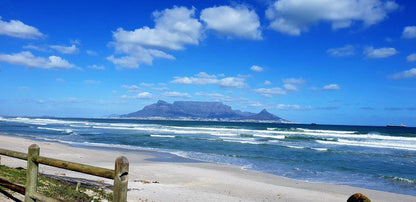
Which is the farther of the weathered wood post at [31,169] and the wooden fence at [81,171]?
the weathered wood post at [31,169]

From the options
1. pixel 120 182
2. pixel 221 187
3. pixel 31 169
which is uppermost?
pixel 120 182

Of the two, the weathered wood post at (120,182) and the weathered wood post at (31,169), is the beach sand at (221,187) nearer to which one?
the weathered wood post at (31,169)

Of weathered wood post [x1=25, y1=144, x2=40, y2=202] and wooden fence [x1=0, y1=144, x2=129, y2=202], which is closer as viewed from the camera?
wooden fence [x1=0, y1=144, x2=129, y2=202]

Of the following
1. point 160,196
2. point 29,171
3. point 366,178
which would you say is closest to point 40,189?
point 29,171

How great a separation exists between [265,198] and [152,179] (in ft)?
15.3

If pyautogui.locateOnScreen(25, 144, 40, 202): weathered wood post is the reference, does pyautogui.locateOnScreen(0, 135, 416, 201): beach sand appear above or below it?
below

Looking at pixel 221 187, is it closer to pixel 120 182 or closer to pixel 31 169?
pixel 31 169

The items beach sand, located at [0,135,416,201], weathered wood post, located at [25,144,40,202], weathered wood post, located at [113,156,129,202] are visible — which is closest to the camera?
weathered wood post, located at [113,156,129,202]

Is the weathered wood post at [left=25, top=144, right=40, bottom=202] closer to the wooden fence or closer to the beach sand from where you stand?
the wooden fence

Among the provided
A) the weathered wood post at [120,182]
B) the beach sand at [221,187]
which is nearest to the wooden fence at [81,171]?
the weathered wood post at [120,182]

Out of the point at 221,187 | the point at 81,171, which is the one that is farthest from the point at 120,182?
the point at 221,187

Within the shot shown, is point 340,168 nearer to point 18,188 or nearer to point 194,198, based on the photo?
point 194,198

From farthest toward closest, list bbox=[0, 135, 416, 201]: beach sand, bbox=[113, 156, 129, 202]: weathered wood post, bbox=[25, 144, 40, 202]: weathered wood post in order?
bbox=[0, 135, 416, 201]: beach sand
bbox=[25, 144, 40, 202]: weathered wood post
bbox=[113, 156, 129, 202]: weathered wood post

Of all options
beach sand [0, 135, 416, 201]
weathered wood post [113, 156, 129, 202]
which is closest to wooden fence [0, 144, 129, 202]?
weathered wood post [113, 156, 129, 202]
